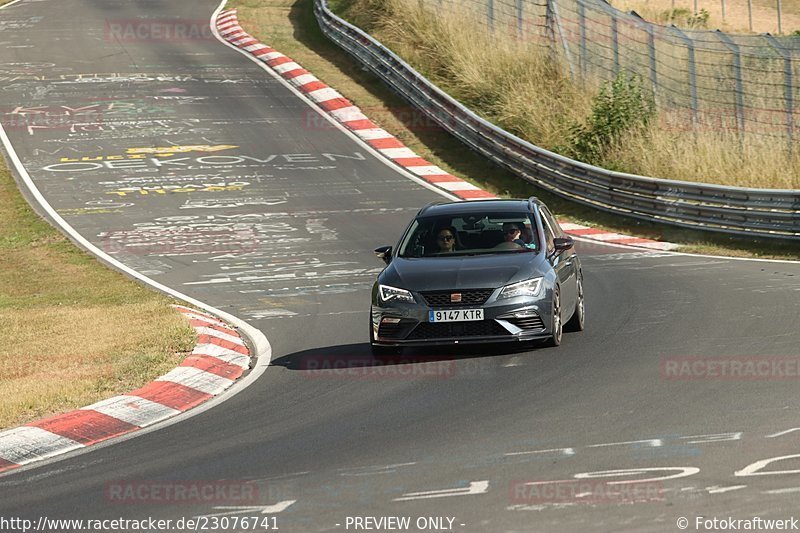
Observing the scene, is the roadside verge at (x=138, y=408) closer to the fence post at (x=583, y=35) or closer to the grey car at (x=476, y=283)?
the grey car at (x=476, y=283)

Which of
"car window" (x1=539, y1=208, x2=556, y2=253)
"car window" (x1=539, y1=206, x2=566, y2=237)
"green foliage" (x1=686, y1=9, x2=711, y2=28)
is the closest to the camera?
"car window" (x1=539, y1=208, x2=556, y2=253)

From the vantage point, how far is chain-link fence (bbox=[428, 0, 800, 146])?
24.5 m

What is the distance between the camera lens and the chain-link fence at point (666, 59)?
2450 cm

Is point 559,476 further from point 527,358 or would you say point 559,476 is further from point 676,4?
point 676,4

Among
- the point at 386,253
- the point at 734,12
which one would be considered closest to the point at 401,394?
the point at 386,253

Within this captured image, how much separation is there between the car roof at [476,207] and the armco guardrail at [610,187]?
295 inches

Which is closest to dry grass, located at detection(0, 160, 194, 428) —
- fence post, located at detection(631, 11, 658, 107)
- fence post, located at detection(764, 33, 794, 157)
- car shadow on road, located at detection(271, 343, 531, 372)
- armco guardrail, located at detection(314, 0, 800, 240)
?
car shadow on road, located at detection(271, 343, 531, 372)

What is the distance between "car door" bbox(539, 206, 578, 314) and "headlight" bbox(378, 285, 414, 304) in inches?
59.8

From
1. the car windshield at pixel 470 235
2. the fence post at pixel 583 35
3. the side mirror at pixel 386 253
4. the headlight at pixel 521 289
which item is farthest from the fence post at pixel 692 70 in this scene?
the headlight at pixel 521 289

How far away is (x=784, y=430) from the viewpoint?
8211mm

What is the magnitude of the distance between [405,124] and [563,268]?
1804 cm

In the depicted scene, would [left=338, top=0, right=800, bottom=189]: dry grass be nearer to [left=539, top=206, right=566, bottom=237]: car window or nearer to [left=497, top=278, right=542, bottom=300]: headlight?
[left=539, top=206, right=566, bottom=237]: car window

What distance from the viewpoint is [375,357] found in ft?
40.4

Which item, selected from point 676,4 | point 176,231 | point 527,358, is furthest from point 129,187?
point 676,4
